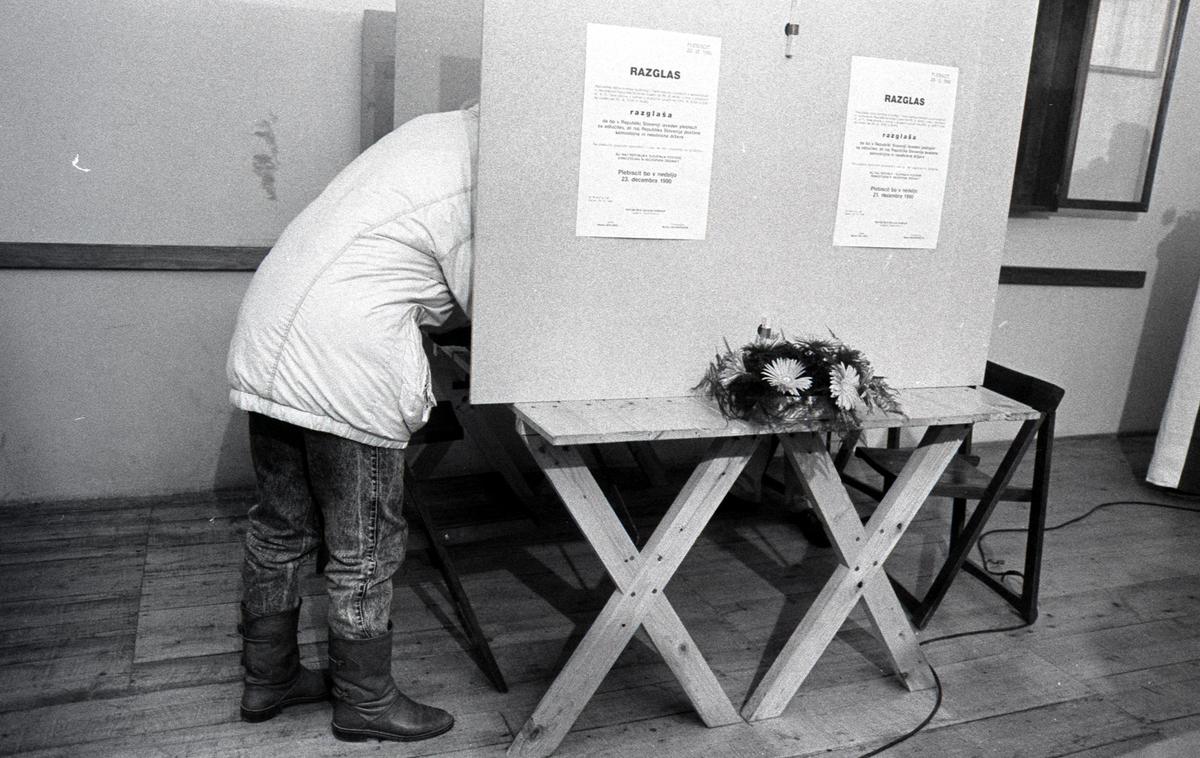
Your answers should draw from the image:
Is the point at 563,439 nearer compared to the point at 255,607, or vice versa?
the point at 563,439

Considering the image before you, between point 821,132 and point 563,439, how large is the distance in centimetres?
83

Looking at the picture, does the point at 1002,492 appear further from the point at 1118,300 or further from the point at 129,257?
the point at 129,257

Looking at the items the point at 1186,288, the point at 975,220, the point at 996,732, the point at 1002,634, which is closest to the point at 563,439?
the point at 975,220

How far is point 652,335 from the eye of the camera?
1.89 metres

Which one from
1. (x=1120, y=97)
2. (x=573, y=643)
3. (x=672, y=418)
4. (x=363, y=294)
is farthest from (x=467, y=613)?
(x=1120, y=97)

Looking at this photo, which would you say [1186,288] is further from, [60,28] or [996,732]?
[60,28]

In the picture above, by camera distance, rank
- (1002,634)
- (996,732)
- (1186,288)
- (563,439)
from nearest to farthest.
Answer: (563,439) < (996,732) < (1002,634) < (1186,288)

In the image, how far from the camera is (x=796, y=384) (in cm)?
176

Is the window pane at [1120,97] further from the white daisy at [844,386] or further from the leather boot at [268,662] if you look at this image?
the leather boot at [268,662]

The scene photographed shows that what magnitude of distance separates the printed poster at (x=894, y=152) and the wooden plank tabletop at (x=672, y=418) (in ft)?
1.22

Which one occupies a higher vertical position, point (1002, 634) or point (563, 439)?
point (563, 439)

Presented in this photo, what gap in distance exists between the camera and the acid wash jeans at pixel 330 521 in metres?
1.80

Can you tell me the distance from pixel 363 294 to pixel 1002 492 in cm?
185

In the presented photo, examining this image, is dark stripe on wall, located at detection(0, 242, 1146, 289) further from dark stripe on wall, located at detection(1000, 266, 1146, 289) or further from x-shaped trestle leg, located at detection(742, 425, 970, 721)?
dark stripe on wall, located at detection(1000, 266, 1146, 289)
